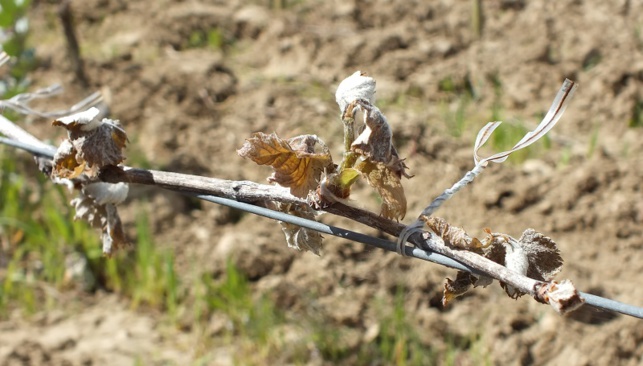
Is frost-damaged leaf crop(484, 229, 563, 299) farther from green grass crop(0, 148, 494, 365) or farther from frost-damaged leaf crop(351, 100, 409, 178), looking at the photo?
green grass crop(0, 148, 494, 365)

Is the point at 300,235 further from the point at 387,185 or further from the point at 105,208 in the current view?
the point at 105,208

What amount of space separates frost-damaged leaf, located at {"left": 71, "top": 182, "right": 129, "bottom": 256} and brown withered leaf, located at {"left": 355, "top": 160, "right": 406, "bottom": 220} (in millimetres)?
457

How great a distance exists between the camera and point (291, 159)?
0.98 metres

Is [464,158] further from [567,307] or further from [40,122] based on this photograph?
[567,307]

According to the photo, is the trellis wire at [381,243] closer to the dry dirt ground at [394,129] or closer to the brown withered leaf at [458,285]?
the brown withered leaf at [458,285]

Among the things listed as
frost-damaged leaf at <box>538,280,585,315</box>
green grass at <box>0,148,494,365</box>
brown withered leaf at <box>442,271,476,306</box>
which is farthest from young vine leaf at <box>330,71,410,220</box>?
green grass at <box>0,148,494,365</box>

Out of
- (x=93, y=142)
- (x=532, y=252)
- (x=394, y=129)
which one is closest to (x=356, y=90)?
(x=532, y=252)

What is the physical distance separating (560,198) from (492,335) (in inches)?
31.7

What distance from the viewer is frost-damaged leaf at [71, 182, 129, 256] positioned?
1227mm

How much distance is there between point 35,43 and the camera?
4719 millimetres

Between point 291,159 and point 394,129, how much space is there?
8.16 feet

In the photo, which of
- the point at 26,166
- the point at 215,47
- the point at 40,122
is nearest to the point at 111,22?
the point at 215,47

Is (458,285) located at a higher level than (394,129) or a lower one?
lower

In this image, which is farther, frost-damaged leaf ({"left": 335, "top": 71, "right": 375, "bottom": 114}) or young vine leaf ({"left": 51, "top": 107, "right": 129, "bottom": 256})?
young vine leaf ({"left": 51, "top": 107, "right": 129, "bottom": 256})
